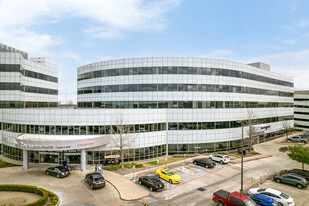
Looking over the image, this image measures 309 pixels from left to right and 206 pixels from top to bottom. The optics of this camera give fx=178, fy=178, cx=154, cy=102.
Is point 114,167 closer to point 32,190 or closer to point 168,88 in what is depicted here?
point 32,190

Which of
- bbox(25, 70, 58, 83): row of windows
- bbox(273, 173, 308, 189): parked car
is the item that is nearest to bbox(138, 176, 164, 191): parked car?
bbox(273, 173, 308, 189): parked car

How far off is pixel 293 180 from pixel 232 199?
14.1 metres

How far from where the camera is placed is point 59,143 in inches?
1110

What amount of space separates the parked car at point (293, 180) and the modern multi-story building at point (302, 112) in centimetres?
7004

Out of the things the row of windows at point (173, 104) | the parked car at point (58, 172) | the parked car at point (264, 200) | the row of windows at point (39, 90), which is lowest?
the parked car at point (264, 200)

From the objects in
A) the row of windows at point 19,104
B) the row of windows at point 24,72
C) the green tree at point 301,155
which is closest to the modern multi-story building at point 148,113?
the row of windows at point 19,104

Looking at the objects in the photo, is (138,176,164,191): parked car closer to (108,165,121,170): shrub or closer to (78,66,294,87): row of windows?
(108,165,121,170): shrub

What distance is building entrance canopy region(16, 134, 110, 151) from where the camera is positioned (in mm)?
28116

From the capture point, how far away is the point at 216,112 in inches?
1725

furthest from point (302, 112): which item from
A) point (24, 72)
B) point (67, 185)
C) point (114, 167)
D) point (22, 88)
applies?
point (24, 72)

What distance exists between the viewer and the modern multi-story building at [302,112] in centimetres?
8025

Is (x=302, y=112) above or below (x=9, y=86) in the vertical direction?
below

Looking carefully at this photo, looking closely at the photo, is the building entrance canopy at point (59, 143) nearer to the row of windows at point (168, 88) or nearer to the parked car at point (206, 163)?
the row of windows at point (168, 88)

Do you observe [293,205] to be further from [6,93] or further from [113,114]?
[6,93]
